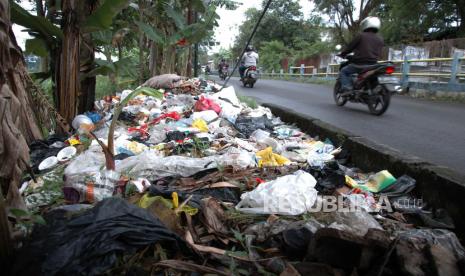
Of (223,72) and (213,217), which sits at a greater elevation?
(223,72)

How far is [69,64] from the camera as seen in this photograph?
4.58m

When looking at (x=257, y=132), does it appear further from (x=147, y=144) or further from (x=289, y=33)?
(x=289, y=33)

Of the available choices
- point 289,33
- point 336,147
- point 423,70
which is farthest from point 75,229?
point 289,33

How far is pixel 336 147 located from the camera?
156 inches

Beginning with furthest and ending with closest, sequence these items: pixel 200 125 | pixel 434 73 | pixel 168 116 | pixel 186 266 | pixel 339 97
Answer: pixel 434 73, pixel 339 97, pixel 168 116, pixel 200 125, pixel 186 266

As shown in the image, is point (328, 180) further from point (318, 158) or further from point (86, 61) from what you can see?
point (86, 61)

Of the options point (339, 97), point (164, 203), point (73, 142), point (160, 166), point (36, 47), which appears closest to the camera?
point (164, 203)

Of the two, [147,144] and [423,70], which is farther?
[423,70]

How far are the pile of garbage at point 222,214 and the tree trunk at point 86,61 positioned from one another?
1.23m

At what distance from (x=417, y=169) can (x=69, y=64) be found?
12.8 feet

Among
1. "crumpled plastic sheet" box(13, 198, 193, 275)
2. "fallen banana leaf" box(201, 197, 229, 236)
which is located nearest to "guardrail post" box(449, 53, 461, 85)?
"fallen banana leaf" box(201, 197, 229, 236)

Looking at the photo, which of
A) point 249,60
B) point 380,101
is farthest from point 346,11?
point 380,101

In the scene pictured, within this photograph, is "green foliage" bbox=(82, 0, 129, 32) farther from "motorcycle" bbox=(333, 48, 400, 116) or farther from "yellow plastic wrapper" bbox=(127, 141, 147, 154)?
"motorcycle" bbox=(333, 48, 400, 116)

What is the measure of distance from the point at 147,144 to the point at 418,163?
2.58m
